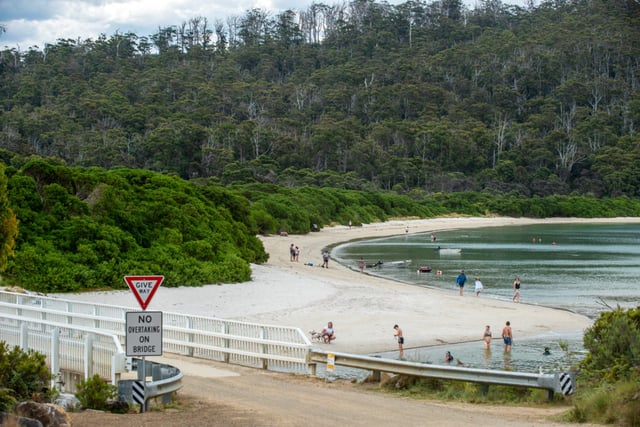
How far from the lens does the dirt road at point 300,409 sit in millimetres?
11125

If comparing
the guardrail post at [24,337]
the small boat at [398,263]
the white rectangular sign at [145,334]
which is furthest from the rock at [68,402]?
the small boat at [398,263]

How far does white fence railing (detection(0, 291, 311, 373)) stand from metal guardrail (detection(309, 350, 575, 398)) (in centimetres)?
121

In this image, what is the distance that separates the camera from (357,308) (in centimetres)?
2942

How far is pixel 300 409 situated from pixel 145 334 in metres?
2.63

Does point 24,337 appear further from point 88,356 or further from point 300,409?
point 300,409

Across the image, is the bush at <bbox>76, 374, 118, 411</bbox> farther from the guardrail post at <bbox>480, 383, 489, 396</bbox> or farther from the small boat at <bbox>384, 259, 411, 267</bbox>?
the small boat at <bbox>384, 259, 411, 267</bbox>

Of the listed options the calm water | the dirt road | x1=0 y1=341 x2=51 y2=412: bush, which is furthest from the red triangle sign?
the calm water

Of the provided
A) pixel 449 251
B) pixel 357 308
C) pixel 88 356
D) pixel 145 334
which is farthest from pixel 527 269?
pixel 145 334

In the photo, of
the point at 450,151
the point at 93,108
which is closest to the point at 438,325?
the point at 450,151

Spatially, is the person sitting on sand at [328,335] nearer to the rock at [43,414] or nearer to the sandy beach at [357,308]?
the sandy beach at [357,308]

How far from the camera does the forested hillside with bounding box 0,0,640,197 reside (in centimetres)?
12531

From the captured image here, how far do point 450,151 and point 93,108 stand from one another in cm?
6364

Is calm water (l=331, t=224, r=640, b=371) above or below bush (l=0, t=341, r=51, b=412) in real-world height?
below

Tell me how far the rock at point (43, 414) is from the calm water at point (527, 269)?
11692 mm
